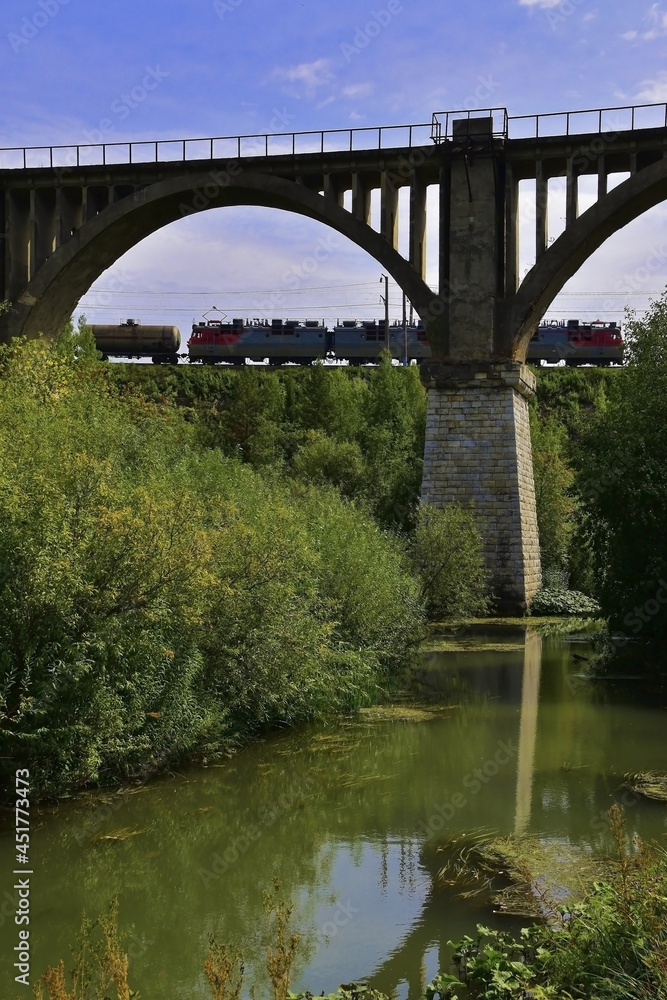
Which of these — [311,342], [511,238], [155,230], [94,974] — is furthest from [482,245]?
[311,342]

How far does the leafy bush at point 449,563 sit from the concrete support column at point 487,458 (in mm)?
1202

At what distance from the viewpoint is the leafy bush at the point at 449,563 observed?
21.6 metres

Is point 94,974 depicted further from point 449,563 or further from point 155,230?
point 155,230

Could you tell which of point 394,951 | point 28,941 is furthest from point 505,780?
point 28,941

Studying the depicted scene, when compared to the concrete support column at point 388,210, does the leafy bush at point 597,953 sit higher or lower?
lower

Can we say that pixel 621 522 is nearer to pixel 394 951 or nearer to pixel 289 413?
pixel 394 951

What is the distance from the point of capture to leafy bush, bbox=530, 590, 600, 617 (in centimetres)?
2397

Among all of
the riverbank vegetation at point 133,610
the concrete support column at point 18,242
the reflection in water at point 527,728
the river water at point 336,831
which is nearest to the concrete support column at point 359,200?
the concrete support column at point 18,242

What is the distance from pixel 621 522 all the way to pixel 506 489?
302 inches

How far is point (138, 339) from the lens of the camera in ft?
191

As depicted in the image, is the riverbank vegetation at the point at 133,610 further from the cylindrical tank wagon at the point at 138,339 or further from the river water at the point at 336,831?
the cylindrical tank wagon at the point at 138,339

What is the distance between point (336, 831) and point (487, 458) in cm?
1564

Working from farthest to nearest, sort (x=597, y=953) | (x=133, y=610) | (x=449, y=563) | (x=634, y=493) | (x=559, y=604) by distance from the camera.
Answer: (x=559, y=604)
(x=449, y=563)
(x=634, y=493)
(x=133, y=610)
(x=597, y=953)

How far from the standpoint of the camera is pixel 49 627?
8984 millimetres
